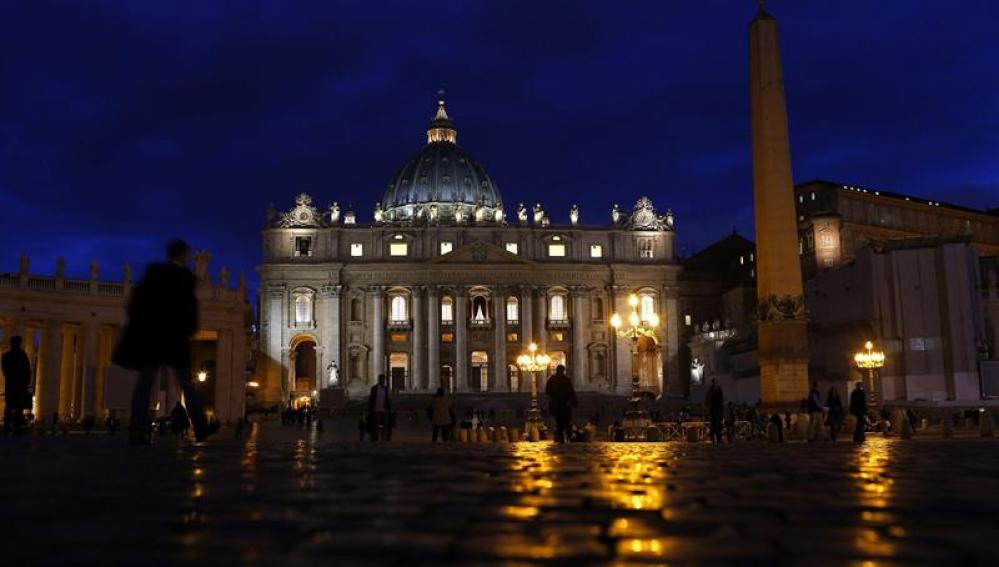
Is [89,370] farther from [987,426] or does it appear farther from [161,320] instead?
[161,320]

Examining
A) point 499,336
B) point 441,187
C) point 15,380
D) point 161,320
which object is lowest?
point 15,380

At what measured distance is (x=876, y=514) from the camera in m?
4.15

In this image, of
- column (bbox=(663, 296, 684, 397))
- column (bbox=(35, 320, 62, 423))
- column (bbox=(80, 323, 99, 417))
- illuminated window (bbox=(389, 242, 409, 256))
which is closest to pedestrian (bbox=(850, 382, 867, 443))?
A: column (bbox=(80, 323, 99, 417))

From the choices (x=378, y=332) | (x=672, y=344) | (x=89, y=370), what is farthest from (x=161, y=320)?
(x=672, y=344)

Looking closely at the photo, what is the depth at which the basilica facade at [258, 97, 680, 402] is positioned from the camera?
77.7 metres

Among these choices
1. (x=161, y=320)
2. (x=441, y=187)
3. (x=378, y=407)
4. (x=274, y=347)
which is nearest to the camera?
(x=161, y=320)

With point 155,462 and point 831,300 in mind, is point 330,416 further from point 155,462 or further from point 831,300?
point 155,462

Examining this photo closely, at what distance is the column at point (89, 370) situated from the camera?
36.9m

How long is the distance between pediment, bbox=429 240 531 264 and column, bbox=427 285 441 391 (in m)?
2.56

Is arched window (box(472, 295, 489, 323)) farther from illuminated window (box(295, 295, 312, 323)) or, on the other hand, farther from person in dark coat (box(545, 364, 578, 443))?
person in dark coat (box(545, 364, 578, 443))

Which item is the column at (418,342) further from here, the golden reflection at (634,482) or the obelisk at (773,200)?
the golden reflection at (634,482)

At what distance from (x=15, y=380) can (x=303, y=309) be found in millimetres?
63515

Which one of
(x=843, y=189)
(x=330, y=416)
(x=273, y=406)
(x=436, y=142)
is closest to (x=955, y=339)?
(x=843, y=189)

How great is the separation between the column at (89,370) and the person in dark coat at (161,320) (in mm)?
30262
